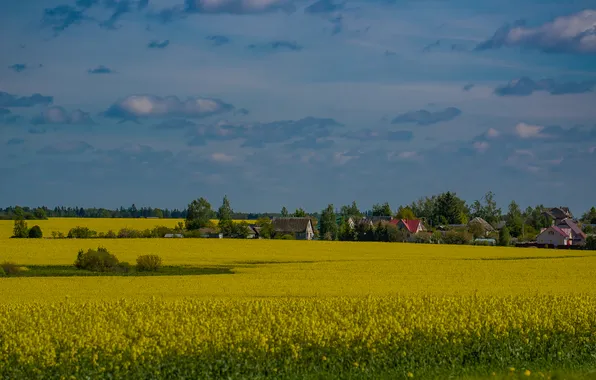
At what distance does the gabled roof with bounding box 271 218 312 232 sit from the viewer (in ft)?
435

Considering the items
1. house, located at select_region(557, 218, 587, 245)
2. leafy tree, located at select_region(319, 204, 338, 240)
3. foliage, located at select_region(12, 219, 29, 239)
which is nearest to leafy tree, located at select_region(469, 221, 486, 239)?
house, located at select_region(557, 218, 587, 245)

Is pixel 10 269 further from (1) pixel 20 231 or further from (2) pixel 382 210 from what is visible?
(2) pixel 382 210

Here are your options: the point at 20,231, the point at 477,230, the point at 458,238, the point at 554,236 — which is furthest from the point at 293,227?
the point at 20,231

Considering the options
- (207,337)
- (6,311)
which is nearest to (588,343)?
(207,337)

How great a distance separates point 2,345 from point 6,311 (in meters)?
5.63

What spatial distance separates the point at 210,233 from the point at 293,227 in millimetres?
19496

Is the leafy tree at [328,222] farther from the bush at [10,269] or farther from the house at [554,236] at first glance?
the bush at [10,269]

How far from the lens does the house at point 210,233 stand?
11331 centimetres

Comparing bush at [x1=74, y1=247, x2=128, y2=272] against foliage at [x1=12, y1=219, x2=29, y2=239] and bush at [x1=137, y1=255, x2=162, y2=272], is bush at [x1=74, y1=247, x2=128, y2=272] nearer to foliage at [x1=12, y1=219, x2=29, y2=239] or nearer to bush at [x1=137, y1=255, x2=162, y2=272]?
bush at [x1=137, y1=255, x2=162, y2=272]

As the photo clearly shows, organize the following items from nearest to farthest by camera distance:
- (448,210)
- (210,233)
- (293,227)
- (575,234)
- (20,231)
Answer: (20,231), (210,233), (293,227), (575,234), (448,210)

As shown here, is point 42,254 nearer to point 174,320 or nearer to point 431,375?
point 174,320

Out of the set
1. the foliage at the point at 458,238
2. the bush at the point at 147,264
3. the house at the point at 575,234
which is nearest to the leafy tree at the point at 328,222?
the foliage at the point at 458,238

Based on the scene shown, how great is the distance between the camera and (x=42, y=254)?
2554 inches

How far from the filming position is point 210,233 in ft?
387
